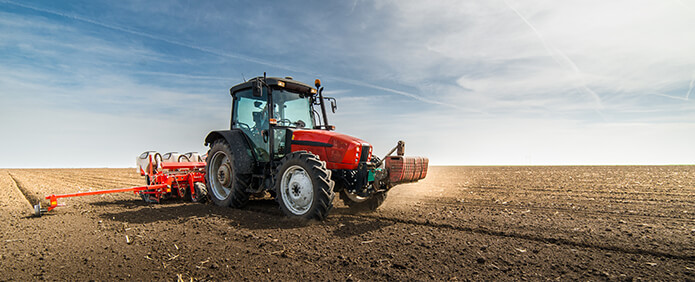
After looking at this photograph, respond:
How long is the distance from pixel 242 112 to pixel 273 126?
126 centimetres

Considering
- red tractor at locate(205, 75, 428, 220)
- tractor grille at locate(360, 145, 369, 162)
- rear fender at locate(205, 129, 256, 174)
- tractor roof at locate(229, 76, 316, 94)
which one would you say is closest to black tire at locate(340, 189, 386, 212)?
red tractor at locate(205, 75, 428, 220)

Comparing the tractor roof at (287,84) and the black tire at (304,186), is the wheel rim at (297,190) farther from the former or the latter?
the tractor roof at (287,84)

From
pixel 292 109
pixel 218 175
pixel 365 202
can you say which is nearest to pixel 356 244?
pixel 365 202

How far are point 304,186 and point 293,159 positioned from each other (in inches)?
19.2

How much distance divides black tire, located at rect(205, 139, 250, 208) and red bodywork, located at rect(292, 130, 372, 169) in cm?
145

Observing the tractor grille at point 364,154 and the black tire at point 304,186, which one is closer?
the black tire at point 304,186

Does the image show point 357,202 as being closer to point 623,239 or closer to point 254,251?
point 254,251

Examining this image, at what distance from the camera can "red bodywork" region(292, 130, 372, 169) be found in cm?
574

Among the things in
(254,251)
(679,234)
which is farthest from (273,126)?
(679,234)

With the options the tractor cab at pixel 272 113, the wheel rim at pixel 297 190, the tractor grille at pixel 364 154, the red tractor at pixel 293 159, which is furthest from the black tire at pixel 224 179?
the tractor grille at pixel 364 154

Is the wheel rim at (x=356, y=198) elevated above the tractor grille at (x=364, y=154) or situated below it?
below

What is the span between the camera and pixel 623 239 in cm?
443

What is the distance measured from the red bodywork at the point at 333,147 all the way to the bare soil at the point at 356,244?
3.18ft

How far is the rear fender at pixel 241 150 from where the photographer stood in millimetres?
6699
